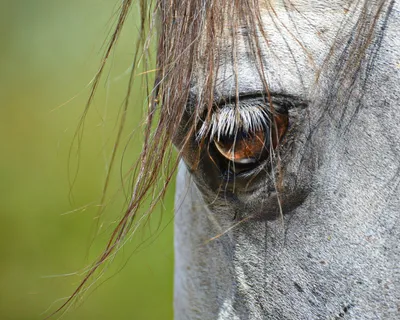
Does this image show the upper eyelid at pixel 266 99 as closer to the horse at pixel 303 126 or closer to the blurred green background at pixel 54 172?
the horse at pixel 303 126

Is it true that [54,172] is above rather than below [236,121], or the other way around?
below

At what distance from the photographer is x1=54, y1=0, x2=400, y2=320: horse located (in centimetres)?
111

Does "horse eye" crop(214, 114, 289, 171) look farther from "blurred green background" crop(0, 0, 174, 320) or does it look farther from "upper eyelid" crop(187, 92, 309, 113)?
"blurred green background" crop(0, 0, 174, 320)

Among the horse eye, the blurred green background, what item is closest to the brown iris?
the horse eye

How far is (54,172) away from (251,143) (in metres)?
4.51

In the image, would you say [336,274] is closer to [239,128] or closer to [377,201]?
[377,201]

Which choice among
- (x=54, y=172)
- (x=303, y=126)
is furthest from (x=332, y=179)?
(x=54, y=172)

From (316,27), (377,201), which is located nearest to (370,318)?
(377,201)

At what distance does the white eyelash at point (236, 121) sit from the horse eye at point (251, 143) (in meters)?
0.01

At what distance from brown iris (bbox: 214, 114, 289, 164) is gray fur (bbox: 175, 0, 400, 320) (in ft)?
0.07

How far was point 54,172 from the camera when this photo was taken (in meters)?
5.47

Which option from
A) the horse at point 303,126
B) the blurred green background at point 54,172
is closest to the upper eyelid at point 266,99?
the horse at point 303,126

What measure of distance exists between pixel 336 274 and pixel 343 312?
67mm

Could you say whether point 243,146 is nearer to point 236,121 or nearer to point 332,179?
point 236,121
